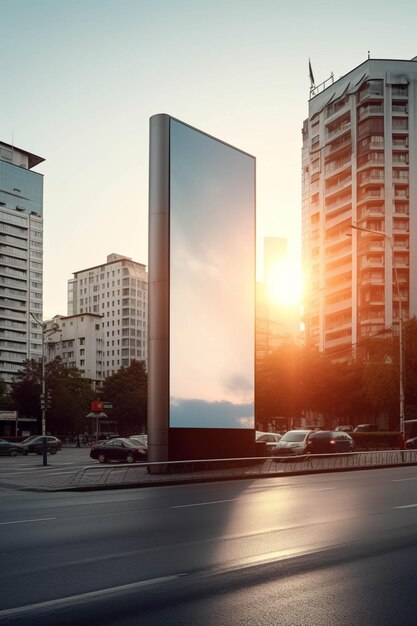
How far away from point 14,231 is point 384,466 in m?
110

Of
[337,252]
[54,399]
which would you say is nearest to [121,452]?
[54,399]

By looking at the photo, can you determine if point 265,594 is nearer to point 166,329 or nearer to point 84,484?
point 84,484

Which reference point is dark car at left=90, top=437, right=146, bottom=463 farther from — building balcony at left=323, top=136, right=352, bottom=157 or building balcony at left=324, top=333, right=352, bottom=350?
building balcony at left=323, top=136, right=352, bottom=157

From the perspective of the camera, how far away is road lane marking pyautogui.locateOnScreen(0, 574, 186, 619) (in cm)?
628

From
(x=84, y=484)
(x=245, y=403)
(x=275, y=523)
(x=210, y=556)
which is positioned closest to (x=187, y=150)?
(x=245, y=403)

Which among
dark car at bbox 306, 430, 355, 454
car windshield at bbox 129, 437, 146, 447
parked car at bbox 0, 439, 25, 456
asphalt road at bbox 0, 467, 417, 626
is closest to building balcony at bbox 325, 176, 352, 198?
parked car at bbox 0, 439, 25, 456

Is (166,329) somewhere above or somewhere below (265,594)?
above

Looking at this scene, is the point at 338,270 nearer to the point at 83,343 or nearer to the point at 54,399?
the point at 54,399

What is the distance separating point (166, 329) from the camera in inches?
1039

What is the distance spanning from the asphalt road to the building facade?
480 ft

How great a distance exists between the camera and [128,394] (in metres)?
99.8

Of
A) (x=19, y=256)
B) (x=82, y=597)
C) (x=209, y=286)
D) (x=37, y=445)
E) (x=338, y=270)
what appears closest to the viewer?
(x=82, y=597)

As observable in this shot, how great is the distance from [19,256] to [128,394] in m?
44.9

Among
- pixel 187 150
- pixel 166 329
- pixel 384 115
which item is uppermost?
pixel 384 115
